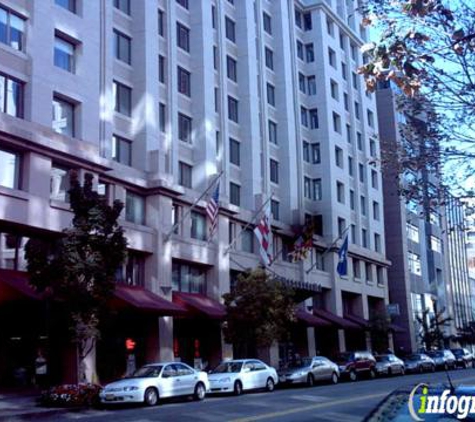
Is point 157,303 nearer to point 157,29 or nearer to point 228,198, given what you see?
point 228,198

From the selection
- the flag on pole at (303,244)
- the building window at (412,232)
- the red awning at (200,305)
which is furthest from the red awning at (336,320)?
the building window at (412,232)

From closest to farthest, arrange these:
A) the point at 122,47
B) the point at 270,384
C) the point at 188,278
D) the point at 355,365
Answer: the point at 270,384
the point at 122,47
the point at 188,278
the point at 355,365

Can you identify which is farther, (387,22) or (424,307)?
(424,307)

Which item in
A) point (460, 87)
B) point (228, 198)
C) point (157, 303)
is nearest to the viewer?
point (460, 87)

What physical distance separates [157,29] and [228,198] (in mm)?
10614

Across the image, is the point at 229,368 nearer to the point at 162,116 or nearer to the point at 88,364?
the point at 88,364

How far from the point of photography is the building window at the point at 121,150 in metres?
34.1

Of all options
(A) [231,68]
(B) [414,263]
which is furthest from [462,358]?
(A) [231,68]

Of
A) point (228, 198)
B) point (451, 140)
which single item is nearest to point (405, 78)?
point (451, 140)

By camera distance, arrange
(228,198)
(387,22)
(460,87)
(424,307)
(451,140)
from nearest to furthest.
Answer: (387,22) → (460,87) → (451,140) → (228,198) → (424,307)

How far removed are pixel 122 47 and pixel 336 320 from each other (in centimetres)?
2580

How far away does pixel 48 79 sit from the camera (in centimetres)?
2886

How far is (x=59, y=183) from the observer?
29172 mm

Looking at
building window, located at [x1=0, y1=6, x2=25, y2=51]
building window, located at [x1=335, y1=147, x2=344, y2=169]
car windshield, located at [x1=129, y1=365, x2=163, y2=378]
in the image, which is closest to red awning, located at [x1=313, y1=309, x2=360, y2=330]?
building window, located at [x1=335, y1=147, x2=344, y2=169]
